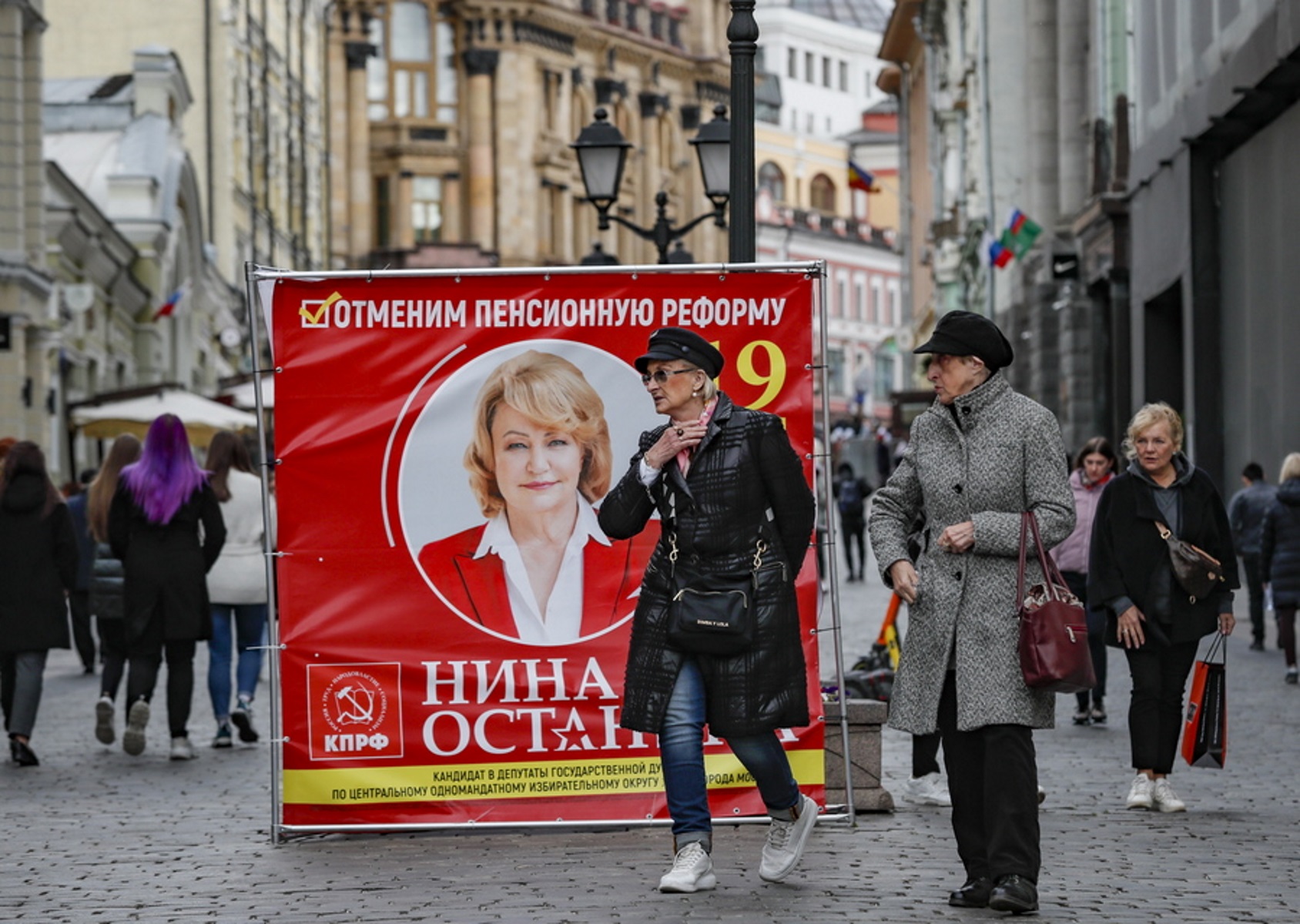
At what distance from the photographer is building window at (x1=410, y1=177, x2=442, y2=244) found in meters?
90.4

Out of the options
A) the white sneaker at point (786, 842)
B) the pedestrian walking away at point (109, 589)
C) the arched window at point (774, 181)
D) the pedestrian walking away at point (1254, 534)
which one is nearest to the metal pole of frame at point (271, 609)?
the white sneaker at point (786, 842)

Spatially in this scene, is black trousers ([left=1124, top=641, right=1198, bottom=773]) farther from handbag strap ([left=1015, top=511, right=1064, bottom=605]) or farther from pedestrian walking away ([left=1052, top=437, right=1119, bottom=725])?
pedestrian walking away ([left=1052, top=437, right=1119, bottom=725])

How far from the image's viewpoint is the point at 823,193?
14525 centimetres

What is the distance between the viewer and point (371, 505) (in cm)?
952

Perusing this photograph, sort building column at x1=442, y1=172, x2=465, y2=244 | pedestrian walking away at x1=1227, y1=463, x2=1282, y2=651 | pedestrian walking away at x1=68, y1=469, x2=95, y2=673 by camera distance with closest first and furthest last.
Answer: pedestrian walking away at x1=68, y1=469, x2=95, y2=673, pedestrian walking away at x1=1227, y1=463, x2=1282, y2=651, building column at x1=442, y1=172, x2=465, y2=244

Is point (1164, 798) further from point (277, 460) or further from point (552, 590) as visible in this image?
→ point (277, 460)

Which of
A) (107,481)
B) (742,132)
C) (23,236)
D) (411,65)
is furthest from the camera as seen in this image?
(411,65)

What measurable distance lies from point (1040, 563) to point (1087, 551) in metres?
7.02

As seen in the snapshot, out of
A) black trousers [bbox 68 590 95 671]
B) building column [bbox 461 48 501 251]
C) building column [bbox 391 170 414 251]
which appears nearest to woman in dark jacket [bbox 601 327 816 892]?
black trousers [bbox 68 590 95 671]

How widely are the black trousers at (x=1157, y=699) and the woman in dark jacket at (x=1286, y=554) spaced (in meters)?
6.44

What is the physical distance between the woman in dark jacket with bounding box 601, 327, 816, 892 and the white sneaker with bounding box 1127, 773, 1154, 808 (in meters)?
2.74

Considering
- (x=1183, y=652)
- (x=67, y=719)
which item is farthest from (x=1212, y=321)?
(x=1183, y=652)

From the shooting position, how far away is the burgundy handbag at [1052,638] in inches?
293

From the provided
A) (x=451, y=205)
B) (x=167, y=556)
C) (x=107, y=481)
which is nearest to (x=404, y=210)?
(x=451, y=205)
